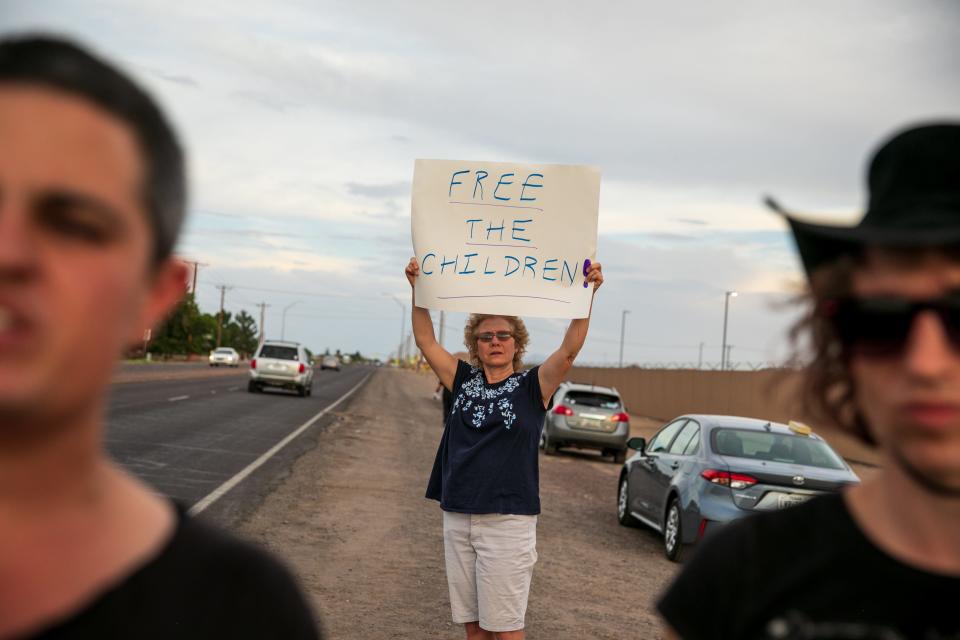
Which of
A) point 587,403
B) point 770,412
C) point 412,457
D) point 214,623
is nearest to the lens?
point 214,623

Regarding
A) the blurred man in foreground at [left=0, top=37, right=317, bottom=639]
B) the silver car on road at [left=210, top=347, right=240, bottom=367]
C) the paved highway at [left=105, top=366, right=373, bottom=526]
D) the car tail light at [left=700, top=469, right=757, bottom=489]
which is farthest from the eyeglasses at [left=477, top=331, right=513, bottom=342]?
the silver car on road at [left=210, top=347, right=240, bottom=367]

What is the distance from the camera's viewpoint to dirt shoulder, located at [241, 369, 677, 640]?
7992 mm

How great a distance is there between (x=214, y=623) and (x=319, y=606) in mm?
6725

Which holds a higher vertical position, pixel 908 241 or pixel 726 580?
pixel 908 241

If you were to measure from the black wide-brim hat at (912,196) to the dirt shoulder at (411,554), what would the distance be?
5968mm

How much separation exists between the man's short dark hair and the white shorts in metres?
3.82

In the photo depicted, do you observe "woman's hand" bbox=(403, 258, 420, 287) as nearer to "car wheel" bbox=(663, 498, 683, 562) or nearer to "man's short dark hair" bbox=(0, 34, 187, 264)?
"man's short dark hair" bbox=(0, 34, 187, 264)

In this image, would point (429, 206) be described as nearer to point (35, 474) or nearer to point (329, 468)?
point (35, 474)

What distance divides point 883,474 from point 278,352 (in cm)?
3868

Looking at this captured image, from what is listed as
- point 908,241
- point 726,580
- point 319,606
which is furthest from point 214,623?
point 319,606

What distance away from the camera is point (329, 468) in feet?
55.6

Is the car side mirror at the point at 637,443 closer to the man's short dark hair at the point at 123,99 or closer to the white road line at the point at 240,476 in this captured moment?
the white road line at the point at 240,476

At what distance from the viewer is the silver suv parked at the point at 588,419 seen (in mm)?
23062

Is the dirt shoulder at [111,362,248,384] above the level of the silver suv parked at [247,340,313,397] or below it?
below
